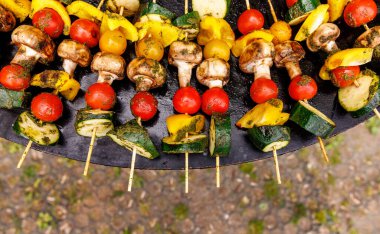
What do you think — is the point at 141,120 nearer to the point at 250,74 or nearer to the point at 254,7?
the point at 250,74

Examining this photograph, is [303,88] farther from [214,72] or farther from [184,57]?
[184,57]

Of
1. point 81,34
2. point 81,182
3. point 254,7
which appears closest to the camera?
point 81,34

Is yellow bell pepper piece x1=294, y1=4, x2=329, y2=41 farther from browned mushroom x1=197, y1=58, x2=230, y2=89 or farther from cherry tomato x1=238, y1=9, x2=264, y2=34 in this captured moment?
browned mushroom x1=197, y1=58, x2=230, y2=89

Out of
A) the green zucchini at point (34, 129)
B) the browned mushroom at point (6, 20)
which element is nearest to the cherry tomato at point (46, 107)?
the green zucchini at point (34, 129)

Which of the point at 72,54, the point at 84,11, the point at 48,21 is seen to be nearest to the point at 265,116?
the point at 72,54

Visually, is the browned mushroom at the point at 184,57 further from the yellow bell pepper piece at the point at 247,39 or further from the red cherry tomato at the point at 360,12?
the red cherry tomato at the point at 360,12

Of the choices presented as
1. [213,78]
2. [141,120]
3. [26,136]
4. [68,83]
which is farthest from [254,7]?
[26,136]
